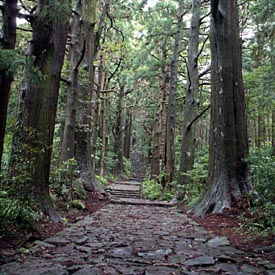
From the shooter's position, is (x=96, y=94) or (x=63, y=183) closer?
(x=63, y=183)

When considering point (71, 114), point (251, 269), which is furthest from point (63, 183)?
point (251, 269)

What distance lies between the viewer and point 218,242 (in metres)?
4.93

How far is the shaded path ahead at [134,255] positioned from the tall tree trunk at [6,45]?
136 centimetres

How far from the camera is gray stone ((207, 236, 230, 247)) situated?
476 centimetres

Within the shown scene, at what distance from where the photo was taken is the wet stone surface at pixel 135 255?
335 cm

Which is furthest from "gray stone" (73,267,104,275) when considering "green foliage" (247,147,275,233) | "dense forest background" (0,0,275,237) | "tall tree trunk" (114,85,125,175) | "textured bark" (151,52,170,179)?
"tall tree trunk" (114,85,125,175)

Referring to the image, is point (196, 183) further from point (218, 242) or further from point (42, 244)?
point (42, 244)

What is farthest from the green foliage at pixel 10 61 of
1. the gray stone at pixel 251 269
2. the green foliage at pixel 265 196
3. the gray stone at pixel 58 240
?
the green foliage at pixel 265 196

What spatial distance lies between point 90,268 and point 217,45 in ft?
21.9

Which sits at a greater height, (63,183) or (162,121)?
(162,121)

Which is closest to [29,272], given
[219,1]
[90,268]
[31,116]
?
[90,268]

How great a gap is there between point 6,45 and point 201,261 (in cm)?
325

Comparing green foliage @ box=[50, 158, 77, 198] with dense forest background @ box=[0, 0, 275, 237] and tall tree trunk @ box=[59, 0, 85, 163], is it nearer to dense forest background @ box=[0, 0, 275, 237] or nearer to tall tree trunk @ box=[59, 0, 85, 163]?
dense forest background @ box=[0, 0, 275, 237]

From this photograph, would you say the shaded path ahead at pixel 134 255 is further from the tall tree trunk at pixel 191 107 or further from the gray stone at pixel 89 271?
the tall tree trunk at pixel 191 107
